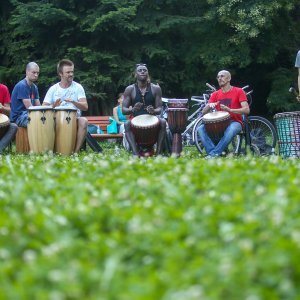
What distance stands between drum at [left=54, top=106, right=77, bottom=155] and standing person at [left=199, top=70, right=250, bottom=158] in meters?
1.94

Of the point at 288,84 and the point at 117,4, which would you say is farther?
the point at 288,84

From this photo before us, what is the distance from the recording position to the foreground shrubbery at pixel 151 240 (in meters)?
2.44

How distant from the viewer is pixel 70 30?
2431cm

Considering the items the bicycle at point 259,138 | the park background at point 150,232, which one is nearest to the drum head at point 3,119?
the bicycle at point 259,138

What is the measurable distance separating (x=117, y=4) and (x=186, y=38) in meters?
3.38

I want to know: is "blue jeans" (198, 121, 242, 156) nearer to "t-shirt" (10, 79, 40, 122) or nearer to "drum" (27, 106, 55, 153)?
"drum" (27, 106, 55, 153)

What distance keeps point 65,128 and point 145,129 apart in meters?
1.38

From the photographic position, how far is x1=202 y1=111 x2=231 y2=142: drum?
11.8m

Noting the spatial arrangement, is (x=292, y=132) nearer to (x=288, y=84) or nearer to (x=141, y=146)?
(x=141, y=146)

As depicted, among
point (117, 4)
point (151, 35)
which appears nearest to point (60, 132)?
point (117, 4)

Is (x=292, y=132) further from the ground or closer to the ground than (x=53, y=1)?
closer to the ground

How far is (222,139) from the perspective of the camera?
11898 millimetres

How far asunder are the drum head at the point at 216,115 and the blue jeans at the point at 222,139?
24cm

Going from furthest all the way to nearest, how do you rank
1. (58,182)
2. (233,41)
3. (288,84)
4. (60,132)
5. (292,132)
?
(288,84), (233,41), (60,132), (292,132), (58,182)
